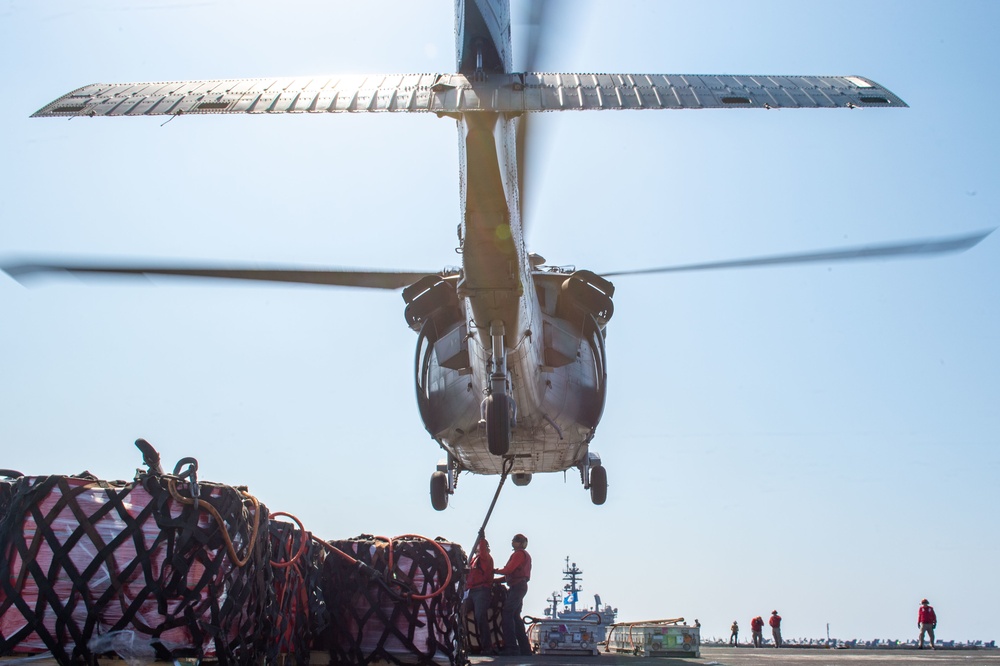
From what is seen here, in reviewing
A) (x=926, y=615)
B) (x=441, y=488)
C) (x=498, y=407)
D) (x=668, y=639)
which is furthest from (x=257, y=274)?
(x=926, y=615)

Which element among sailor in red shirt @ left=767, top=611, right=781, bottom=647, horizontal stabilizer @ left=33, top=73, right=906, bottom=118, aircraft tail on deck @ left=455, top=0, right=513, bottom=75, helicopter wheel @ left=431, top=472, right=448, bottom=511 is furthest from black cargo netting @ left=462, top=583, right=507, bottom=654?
sailor in red shirt @ left=767, top=611, right=781, bottom=647

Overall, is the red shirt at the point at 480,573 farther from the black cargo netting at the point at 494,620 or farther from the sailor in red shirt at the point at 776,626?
the sailor in red shirt at the point at 776,626

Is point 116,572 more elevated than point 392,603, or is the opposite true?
point 116,572

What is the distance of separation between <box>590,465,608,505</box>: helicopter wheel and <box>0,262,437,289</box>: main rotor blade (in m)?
5.82

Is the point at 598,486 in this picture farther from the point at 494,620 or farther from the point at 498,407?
the point at 498,407

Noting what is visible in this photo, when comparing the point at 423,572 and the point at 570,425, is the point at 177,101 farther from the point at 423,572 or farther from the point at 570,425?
the point at 570,425

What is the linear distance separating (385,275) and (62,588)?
744 cm

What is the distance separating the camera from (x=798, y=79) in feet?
24.6

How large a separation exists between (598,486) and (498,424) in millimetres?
6279

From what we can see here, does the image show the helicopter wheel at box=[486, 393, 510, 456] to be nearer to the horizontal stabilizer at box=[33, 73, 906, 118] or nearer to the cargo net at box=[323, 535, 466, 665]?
the cargo net at box=[323, 535, 466, 665]

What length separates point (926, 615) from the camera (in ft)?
76.6

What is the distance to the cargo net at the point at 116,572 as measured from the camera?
3.78 m

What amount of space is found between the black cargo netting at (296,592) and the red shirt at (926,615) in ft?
76.2

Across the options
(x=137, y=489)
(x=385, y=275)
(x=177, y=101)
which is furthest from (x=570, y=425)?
(x=137, y=489)
